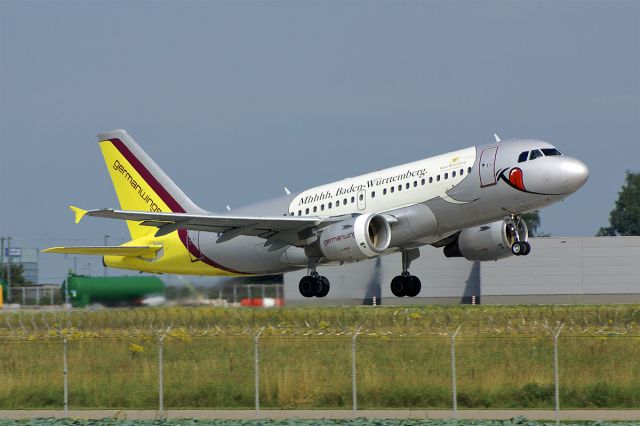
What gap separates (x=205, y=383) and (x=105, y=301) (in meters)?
22.2

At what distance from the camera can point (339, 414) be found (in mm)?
21625

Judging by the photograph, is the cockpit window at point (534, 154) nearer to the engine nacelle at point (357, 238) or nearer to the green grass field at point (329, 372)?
the engine nacelle at point (357, 238)

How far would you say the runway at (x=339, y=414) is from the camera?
20859 millimetres

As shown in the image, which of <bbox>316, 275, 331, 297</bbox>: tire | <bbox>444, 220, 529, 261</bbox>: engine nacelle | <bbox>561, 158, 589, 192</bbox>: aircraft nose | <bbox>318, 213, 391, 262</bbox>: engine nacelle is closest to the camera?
<bbox>561, 158, 589, 192</bbox>: aircraft nose

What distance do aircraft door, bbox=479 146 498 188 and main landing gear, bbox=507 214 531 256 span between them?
84.9 inches

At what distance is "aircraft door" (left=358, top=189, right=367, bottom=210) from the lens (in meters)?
36.6

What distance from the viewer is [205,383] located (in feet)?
77.5

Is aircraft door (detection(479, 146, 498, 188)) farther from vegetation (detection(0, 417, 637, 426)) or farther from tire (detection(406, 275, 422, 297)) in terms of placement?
vegetation (detection(0, 417, 637, 426))

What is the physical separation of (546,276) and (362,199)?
2730 cm

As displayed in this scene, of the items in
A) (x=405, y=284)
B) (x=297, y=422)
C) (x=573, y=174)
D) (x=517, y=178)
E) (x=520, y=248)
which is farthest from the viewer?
(x=405, y=284)

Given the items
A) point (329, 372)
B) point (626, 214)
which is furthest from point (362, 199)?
point (626, 214)

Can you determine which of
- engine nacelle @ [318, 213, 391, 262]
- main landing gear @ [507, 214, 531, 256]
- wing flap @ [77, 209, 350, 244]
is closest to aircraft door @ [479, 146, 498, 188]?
main landing gear @ [507, 214, 531, 256]

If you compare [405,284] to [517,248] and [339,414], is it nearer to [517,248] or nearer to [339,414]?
[517,248]

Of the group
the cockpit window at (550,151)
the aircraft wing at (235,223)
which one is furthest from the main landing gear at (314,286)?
the cockpit window at (550,151)
